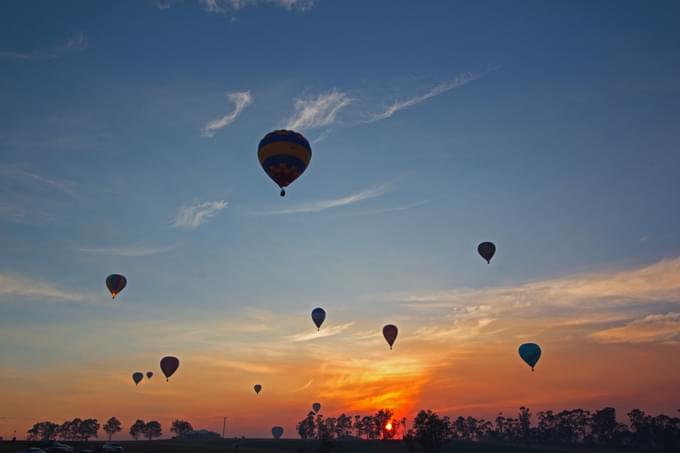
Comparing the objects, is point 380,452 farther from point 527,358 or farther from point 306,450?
point 527,358

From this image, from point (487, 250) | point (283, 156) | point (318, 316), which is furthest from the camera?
point (318, 316)

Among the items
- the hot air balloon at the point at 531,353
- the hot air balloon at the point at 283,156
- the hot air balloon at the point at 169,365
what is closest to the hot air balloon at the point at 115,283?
the hot air balloon at the point at 169,365

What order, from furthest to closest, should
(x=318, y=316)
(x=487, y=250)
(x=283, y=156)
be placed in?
(x=318, y=316), (x=487, y=250), (x=283, y=156)

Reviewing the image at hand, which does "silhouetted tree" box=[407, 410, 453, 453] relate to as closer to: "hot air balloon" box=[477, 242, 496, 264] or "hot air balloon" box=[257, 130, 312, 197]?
"hot air balloon" box=[477, 242, 496, 264]

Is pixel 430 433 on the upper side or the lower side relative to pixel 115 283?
lower

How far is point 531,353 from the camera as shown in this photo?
92875 millimetres

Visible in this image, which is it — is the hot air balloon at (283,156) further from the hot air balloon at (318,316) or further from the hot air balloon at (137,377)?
the hot air balloon at (137,377)

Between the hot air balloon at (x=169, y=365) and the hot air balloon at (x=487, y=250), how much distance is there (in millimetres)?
61626

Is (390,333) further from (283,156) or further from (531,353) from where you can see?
(283,156)

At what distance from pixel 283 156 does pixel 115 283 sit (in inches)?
1716

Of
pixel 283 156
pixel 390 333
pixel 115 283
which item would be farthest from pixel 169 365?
pixel 283 156

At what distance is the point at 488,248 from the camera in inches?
3531

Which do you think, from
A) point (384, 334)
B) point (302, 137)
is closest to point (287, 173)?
point (302, 137)

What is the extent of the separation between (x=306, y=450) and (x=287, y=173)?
112078mm
